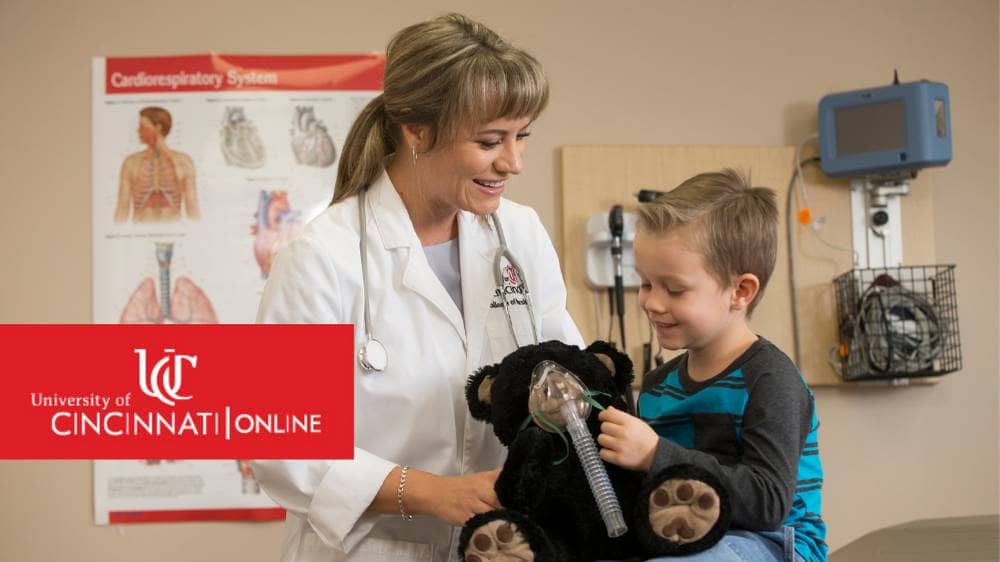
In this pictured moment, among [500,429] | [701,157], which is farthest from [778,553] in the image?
[701,157]

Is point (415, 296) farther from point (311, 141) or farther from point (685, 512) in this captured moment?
point (311, 141)

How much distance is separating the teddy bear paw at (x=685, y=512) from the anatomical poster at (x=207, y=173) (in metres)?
2.05

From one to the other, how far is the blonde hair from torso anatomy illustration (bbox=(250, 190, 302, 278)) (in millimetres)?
1513

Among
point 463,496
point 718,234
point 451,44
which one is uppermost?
point 451,44

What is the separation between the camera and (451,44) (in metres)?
1.63

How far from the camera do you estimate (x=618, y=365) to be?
4.93 feet

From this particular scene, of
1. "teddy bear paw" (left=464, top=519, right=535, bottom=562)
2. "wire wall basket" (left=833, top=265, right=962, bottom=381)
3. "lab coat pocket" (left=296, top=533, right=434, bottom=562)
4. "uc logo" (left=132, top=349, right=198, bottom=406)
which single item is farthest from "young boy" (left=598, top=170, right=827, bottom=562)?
"wire wall basket" (left=833, top=265, right=962, bottom=381)

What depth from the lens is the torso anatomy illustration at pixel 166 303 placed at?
10.3ft

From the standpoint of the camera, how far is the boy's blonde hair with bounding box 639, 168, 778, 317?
1.50m

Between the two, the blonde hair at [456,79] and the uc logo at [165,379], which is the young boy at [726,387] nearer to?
the blonde hair at [456,79]

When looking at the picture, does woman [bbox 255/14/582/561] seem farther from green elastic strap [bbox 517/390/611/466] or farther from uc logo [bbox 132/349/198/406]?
uc logo [bbox 132/349/198/406]

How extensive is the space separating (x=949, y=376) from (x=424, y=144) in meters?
2.09

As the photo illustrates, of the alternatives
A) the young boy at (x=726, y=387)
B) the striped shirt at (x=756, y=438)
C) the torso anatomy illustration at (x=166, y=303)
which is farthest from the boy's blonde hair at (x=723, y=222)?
the torso anatomy illustration at (x=166, y=303)

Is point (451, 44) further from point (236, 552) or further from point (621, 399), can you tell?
point (236, 552)
